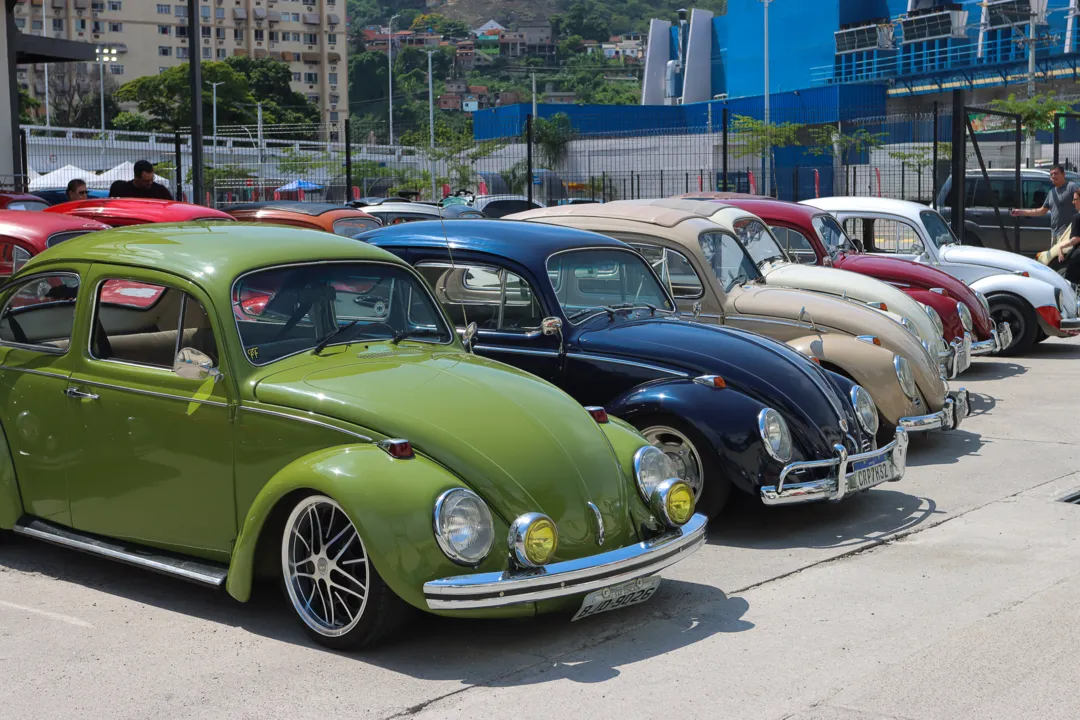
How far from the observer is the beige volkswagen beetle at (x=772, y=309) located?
8.53m

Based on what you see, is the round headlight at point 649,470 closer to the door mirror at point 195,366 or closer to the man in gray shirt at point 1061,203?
the door mirror at point 195,366

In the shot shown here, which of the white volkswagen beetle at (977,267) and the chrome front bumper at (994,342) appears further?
the white volkswagen beetle at (977,267)

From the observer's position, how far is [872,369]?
27.9 ft

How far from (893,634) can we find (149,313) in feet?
12.1

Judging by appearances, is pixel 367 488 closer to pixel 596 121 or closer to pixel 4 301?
pixel 4 301

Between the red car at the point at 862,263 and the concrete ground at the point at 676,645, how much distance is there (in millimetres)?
5174

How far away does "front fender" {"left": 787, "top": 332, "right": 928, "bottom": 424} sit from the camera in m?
8.41

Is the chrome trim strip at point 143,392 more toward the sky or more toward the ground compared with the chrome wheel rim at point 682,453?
more toward the sky

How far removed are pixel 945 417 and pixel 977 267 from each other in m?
5.91

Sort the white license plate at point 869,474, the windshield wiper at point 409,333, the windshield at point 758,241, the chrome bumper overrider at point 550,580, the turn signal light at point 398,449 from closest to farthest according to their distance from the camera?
1. the chrome bumper overrider at point 550,580
2. the turn signal light at point 398,449
3. the windshield wiper at point 409,333
4. the white license plate at point 869,474
5. the windshield at point 758,241

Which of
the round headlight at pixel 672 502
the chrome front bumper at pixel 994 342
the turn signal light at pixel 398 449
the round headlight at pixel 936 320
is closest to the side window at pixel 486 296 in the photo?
the round headlight at pixel 672 502

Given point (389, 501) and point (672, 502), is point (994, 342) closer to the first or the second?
point (672, 502)

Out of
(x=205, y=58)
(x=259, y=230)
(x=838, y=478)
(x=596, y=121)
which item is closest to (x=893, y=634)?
(x=838, y=478)

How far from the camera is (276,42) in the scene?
144 meters
